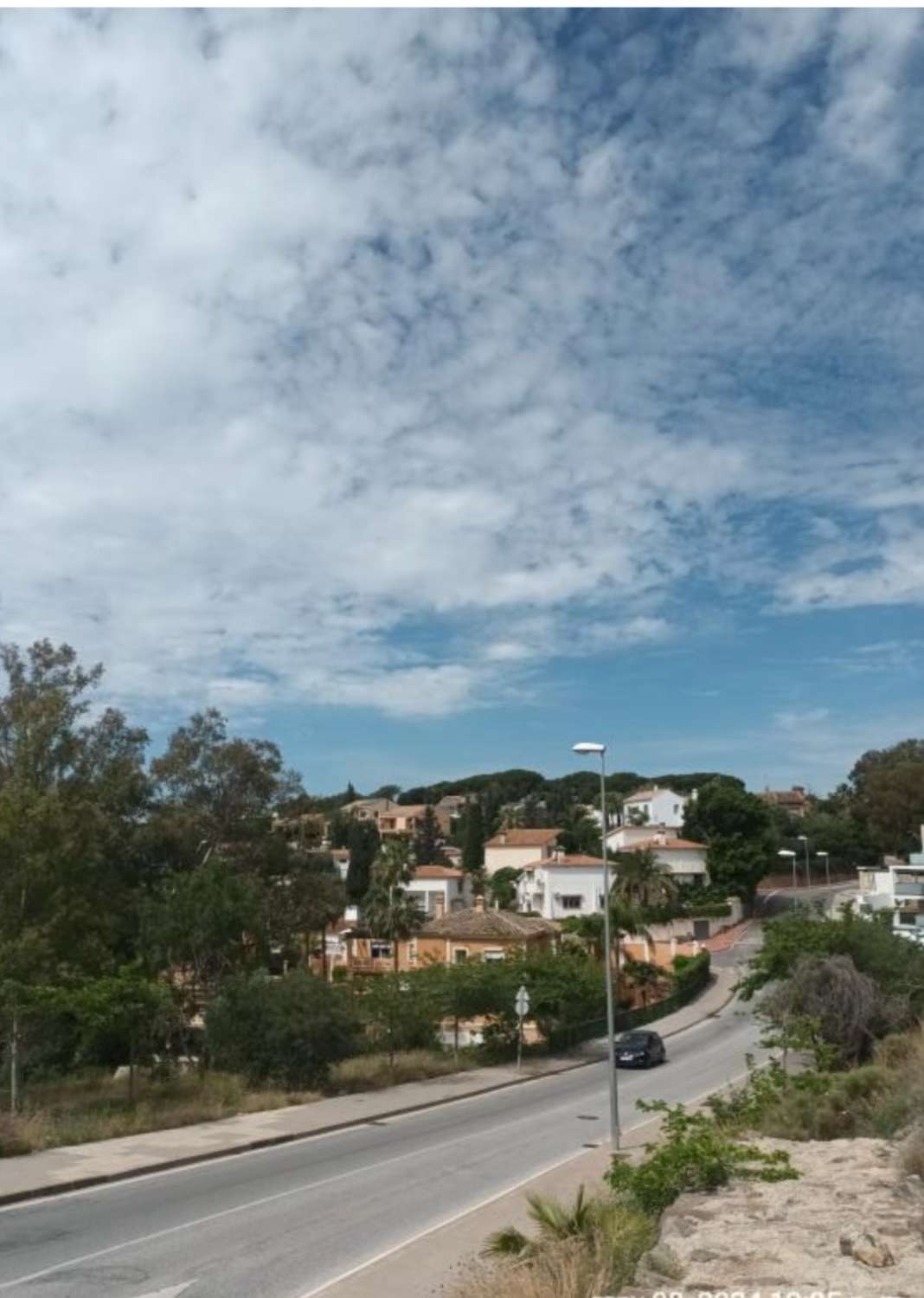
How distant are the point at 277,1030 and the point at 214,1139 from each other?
19.1 feet

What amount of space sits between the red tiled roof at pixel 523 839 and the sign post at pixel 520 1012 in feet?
193

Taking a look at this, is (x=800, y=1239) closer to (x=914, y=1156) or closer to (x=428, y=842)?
(x=914, y=1156)

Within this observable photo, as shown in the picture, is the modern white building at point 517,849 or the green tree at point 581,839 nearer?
the modern white building at point 517,849

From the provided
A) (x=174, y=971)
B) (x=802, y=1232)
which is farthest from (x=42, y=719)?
(x=802, y=1232)

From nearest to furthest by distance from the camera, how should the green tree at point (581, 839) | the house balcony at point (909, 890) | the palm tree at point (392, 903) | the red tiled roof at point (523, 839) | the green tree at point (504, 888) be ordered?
the palm tree at point (392, 903) → the house balcony at point (909, 890) → the green tree at point (504, 888) → the red tiled roof at point (523, 839) → the green tree at point (581, 839)

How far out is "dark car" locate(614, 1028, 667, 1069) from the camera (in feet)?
124

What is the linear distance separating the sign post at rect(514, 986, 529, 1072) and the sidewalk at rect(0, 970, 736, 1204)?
170 centimetres

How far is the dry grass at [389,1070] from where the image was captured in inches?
1192

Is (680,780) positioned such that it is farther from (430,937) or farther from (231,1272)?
(231,1272)

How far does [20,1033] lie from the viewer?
2288cm

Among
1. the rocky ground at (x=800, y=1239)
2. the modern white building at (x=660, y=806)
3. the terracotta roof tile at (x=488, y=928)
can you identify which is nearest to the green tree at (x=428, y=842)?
the modern white building at (x=660, y=806)

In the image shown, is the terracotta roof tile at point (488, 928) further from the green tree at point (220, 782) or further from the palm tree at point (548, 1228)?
the palm tree at point (548, 1228)

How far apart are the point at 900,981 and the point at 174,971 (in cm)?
2055

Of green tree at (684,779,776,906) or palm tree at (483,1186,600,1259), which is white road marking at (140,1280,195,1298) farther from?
green tree at (684,779,776,906)
